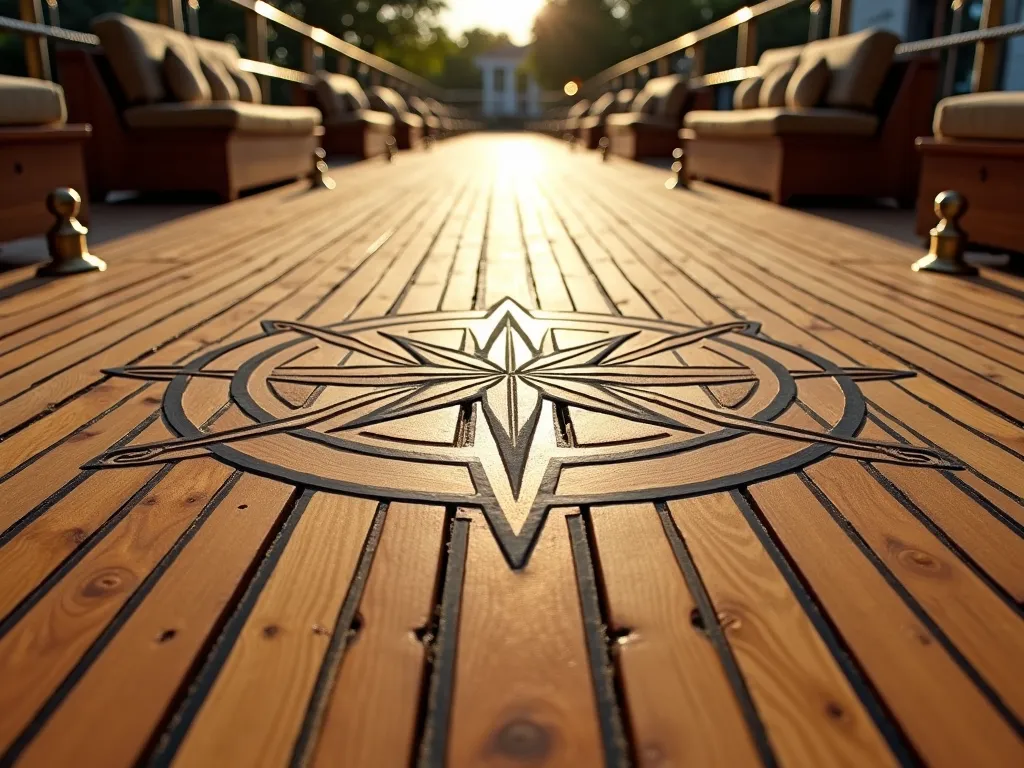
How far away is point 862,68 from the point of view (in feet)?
16.2

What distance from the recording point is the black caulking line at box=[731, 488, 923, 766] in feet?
2.35

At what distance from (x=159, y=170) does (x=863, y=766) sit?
501 centimetres

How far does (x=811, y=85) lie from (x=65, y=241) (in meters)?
4.05

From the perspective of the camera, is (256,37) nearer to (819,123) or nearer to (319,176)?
(319,176)

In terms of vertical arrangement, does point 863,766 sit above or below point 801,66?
below

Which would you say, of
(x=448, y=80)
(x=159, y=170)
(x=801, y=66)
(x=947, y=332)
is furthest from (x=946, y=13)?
(x=448, y=80)

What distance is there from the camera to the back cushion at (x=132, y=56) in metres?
4.76

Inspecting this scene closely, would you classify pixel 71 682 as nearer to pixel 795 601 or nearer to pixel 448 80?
pixel 795 601

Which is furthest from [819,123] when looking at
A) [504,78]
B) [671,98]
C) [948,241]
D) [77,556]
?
[504,78]

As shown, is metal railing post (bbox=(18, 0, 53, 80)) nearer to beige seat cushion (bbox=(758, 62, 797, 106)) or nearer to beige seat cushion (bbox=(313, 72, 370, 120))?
beige seat cushion (bbox=(758, 62, 797, 106))

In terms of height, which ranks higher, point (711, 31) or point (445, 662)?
point (711, 31)

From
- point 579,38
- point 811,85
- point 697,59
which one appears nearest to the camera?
point 811,85

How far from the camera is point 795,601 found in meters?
0.91

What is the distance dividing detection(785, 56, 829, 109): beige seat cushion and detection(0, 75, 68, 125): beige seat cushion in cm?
385
